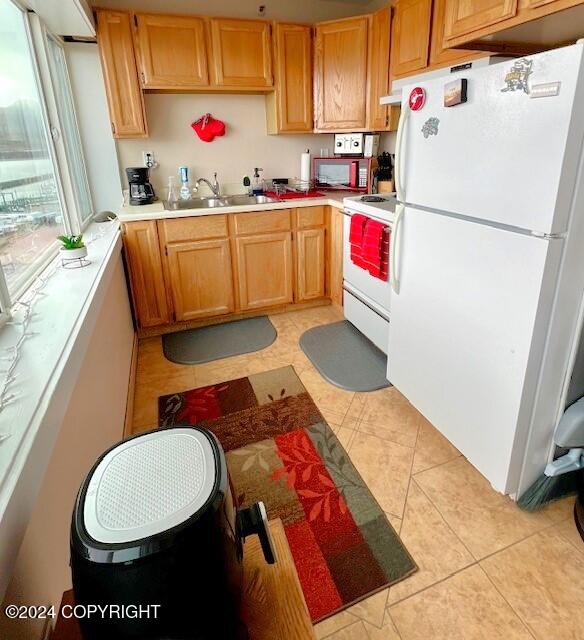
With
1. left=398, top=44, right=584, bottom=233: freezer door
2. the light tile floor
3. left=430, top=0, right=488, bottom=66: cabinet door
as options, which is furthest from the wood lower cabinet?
left=398, top=44, right=584, bottom=233: freezer door

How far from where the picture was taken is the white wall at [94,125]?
2.79m

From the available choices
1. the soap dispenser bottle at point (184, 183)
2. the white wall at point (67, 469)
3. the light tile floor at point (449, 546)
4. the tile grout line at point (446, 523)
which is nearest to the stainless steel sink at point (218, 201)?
the soap dispenser bottle at point (184, 183)

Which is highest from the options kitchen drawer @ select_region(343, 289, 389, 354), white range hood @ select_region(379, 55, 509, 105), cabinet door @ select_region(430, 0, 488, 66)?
cabinet door @ select_region(430, 0, 488, 66)

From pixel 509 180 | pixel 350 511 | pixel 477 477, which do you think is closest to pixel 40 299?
pixel 350 511

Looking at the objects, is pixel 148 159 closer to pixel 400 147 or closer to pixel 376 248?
pixel 376 248

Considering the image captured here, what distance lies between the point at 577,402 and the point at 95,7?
3.38m

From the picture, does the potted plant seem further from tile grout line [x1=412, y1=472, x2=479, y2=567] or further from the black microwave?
the black microwave

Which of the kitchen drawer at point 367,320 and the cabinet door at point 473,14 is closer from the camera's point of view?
the cabinet door at point 473,14

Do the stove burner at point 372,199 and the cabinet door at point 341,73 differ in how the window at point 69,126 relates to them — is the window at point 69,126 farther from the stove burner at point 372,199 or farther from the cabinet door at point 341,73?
the stove burner at point 372,199

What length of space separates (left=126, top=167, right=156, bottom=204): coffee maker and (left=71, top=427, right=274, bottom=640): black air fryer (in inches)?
109

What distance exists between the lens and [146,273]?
2840 mm

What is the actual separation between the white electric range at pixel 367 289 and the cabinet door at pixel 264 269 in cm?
49

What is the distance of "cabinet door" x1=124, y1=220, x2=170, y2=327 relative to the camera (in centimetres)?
273

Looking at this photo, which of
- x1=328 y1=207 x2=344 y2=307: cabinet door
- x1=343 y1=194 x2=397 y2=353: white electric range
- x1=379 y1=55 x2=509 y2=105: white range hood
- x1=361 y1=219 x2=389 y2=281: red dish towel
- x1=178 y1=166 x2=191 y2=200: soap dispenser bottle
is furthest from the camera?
x1=178 y1=166 x2=191 y2=200: soap dispenser bottle
